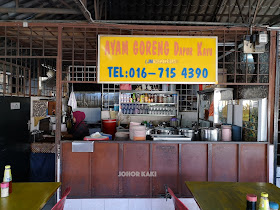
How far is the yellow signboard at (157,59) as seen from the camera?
4105 mm

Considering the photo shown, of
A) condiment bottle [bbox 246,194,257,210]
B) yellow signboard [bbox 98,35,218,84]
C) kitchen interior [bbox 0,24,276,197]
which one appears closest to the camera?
condiment bottle [bbox 246,194,257,210]

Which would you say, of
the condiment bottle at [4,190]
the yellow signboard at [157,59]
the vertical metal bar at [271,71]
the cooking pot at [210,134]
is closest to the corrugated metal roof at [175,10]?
the vertical metal bar at [271,71]

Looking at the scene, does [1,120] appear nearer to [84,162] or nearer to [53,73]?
[84,162]

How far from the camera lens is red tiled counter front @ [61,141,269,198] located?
13.2ft

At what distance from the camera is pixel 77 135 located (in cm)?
512

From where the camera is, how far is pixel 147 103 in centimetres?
825

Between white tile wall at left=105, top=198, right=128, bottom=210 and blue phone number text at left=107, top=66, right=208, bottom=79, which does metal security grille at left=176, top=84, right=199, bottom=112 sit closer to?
blue phone number text at left=107, top=66, right=208, bottom=79

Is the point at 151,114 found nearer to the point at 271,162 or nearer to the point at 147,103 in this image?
the point at 147,103

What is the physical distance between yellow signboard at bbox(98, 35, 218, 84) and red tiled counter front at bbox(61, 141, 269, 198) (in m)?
1.21

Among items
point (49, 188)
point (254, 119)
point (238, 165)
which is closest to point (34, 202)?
point (49, 188)

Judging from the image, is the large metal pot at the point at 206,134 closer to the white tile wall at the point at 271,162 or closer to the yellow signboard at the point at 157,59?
the yellow signboard at the point at 157,59

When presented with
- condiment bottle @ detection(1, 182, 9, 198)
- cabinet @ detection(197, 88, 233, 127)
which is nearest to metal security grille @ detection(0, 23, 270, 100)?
cabinet @ detection(197, 88, 233, 127)

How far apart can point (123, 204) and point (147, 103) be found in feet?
15.3

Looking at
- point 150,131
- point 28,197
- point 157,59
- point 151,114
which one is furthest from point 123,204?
point 151,114
